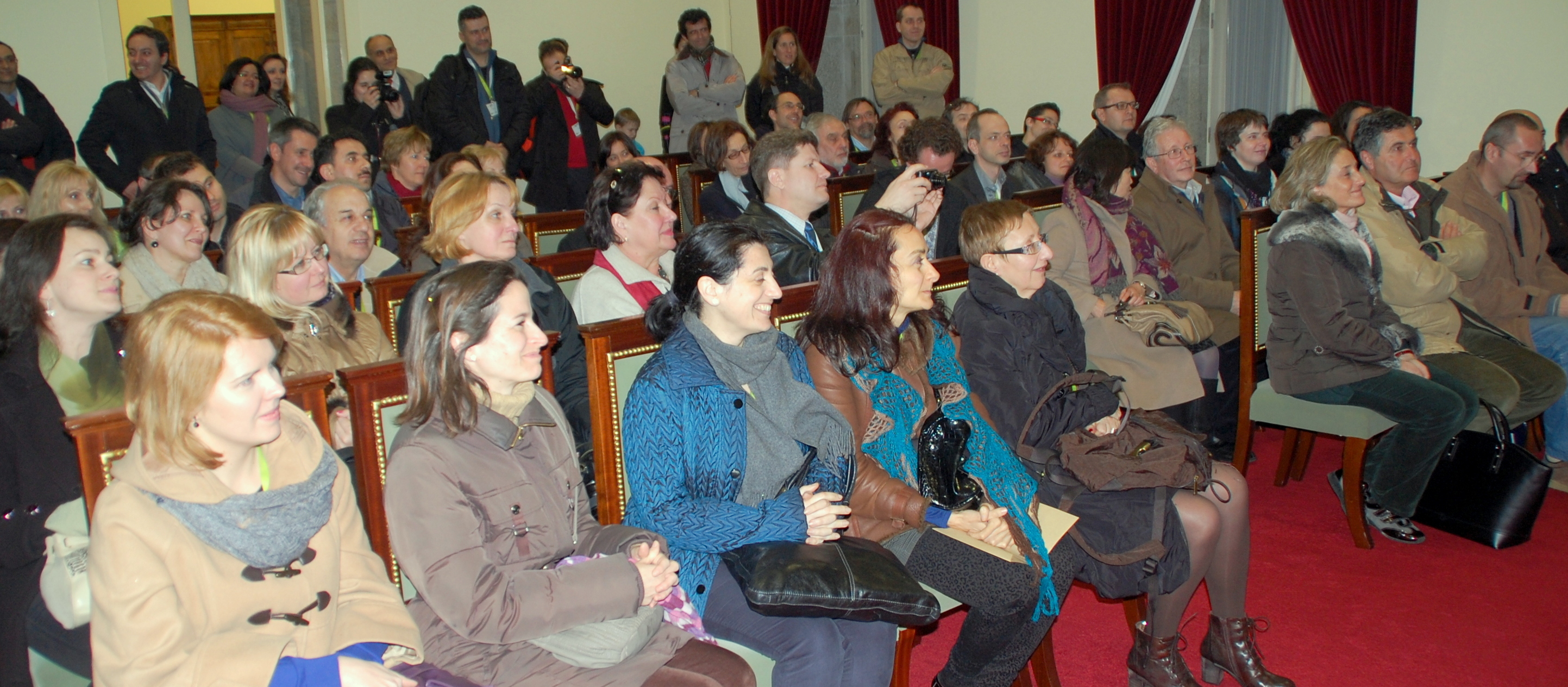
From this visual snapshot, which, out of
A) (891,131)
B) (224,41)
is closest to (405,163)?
(891,131)

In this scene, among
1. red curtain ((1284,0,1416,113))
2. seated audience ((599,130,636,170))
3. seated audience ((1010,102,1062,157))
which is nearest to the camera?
seated audience ((599,130,636,170))

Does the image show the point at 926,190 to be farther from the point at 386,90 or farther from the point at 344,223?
the point at 386,90

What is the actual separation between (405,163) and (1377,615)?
4428mm

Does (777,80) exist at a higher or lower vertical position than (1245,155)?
higher

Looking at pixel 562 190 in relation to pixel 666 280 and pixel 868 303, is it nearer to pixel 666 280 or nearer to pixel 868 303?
pixel 666 280

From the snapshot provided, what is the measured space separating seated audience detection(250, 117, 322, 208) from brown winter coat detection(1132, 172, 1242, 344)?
11.7 ft

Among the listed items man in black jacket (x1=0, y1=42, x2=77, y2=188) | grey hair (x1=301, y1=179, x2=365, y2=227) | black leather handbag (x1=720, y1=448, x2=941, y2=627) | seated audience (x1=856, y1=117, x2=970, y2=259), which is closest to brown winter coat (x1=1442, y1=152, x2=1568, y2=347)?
seated audience (x1=856, y1=117, x2=970, y2=259)

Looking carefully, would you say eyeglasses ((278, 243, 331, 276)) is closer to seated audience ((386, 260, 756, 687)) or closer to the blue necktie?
seated audience ((386, 260, 756, 687))

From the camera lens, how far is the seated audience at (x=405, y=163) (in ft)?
16.9

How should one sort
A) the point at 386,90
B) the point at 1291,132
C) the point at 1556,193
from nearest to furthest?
the point at 1556,193
the point at 1291,132
the point at 386,90

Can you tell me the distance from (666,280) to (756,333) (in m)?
1.14

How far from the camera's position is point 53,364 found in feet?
7.66

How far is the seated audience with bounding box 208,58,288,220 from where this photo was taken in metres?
6.21

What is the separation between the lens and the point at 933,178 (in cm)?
347
